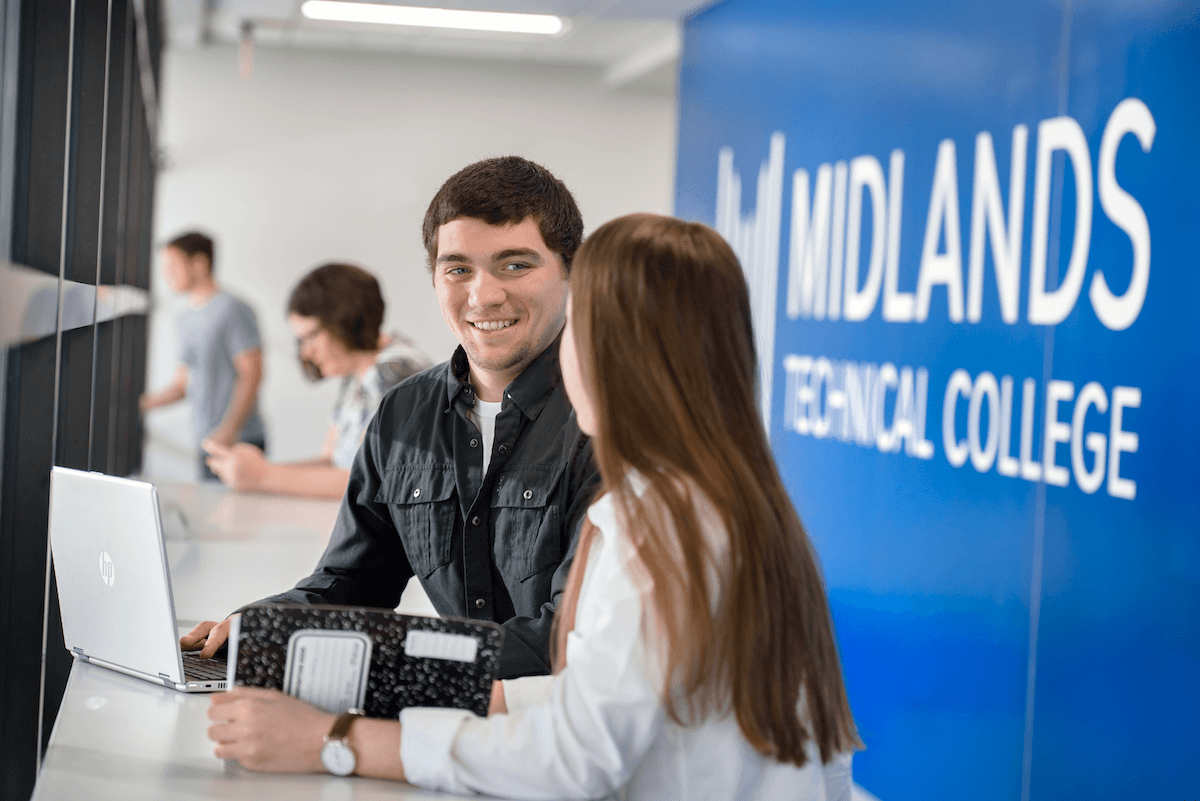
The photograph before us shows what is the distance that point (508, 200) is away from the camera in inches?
67.2

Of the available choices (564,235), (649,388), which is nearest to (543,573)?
(564,235)

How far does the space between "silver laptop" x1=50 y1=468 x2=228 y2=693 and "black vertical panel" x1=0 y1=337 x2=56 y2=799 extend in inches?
5.8

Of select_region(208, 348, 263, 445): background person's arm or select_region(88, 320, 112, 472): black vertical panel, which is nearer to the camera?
select_region(88, 320, 112, 472): black vertical panel

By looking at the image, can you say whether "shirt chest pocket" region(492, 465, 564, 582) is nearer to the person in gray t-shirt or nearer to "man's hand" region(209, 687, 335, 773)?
"man's hand" region(209, 687, 335, 773)

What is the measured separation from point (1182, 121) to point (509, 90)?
5940 millimetres

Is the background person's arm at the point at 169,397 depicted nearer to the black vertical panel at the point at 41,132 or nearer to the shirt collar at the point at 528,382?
the black vertical panel at the point at 41,132

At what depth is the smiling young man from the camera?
1.71 meters

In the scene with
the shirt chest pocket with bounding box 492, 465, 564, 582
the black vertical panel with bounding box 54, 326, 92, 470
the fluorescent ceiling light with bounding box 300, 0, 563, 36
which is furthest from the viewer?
the fluorescent ceiling light with bounding box 300, 0, 563, 36

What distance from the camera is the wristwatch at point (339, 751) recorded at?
3.85 feet

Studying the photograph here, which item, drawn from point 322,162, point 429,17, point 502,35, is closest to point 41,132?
point 429,17

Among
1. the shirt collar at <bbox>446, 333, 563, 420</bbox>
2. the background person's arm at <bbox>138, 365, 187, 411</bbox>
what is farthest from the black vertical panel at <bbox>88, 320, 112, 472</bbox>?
the background person's arm at <bbox>138, 365, 187, 411</bbox>

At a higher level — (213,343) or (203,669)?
(213,343)

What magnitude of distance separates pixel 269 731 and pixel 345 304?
247 centimetres

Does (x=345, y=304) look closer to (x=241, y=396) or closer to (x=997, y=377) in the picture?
(x=997, y=377)
